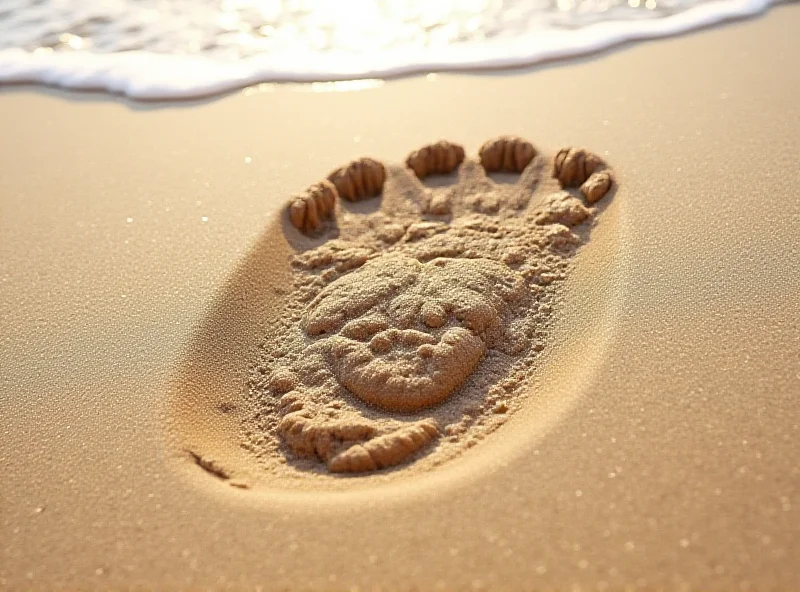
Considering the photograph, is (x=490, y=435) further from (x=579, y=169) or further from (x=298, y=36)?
(x=298, y=36)

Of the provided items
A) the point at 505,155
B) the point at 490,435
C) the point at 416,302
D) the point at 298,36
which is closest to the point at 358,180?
the point at 505,155

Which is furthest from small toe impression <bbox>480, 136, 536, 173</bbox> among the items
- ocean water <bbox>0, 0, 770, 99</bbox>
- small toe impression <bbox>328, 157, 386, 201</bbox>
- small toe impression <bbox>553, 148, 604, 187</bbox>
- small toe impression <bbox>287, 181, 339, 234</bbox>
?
ocean water <bbox>0, 0, 770, 99</bbox>

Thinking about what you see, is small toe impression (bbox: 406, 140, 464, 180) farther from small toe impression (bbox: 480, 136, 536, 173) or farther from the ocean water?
the ocean water

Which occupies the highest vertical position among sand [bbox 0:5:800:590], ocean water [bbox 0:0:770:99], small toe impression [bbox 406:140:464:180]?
ocean water [bbox 0:0:770:99]

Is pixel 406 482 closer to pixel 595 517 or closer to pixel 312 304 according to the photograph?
pixel 595 517

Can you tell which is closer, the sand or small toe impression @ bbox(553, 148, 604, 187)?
the sand

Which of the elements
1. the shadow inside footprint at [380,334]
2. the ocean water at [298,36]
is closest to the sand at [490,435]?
the shadow inside footprint at [380,334]

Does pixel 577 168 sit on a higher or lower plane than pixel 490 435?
higher
